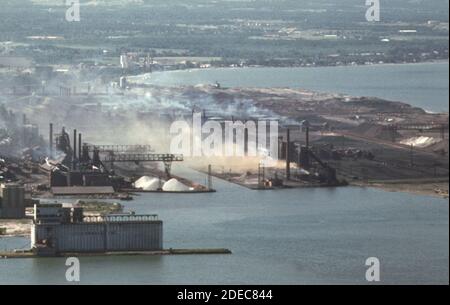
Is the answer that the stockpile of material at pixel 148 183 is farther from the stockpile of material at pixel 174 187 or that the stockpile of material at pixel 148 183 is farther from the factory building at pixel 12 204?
→ the factory building at pixel 12 204

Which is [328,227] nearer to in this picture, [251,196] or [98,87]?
[251,196]

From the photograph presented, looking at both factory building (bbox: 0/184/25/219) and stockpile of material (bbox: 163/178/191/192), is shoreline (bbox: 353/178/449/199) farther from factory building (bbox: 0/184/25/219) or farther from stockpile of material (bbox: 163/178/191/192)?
factory building (bbox: 0/184/25/219)

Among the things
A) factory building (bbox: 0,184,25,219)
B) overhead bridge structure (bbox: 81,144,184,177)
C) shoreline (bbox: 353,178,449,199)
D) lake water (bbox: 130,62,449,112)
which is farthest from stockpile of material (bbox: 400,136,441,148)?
factory building (bbox: 0,184,25,219)

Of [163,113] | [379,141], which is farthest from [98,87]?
[379,141]

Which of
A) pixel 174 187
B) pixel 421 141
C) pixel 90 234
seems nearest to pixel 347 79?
pixel 421 141

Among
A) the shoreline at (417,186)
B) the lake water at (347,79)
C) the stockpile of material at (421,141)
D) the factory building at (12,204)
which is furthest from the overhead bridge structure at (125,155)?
the lake water at (347,79)
